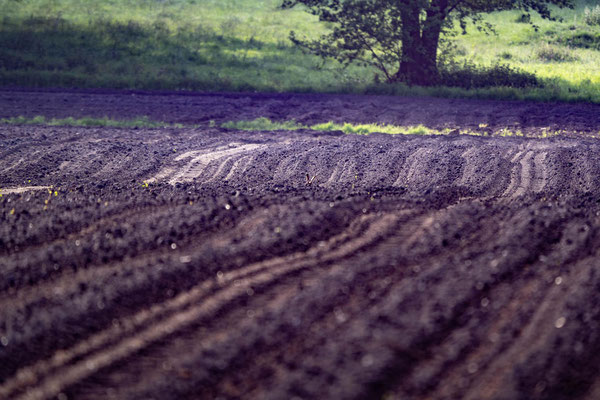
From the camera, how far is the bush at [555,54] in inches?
838

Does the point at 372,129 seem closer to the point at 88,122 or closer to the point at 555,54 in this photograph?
the point at 88,122

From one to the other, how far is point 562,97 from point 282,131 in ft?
28.0

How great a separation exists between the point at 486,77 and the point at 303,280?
576 inches

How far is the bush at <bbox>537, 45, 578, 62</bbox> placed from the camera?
69.8 ft

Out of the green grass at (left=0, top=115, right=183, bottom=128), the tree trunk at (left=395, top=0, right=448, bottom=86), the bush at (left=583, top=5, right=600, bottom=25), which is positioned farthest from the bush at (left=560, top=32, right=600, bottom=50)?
the green grass at (left=0, top=115, right=183, bottom=128)

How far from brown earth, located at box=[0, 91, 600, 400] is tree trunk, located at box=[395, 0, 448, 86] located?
9.11 m

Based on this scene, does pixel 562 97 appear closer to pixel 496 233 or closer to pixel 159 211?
pixel 496 233

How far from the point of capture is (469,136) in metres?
11.7

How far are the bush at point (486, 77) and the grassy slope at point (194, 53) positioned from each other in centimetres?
78

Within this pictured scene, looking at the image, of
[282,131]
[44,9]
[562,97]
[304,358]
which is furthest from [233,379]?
[44,9]

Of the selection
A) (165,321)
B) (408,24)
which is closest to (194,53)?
(408,24)

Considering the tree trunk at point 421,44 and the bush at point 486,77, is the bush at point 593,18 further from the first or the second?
the tree trunk at point 421,44

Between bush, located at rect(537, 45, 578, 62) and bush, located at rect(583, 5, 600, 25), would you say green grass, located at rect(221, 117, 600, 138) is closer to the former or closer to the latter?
bush, located at rect(537, 45, 578, 62)

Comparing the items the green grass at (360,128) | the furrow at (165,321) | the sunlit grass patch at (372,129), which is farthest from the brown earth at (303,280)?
the sunlit grass patch at (372,129)
